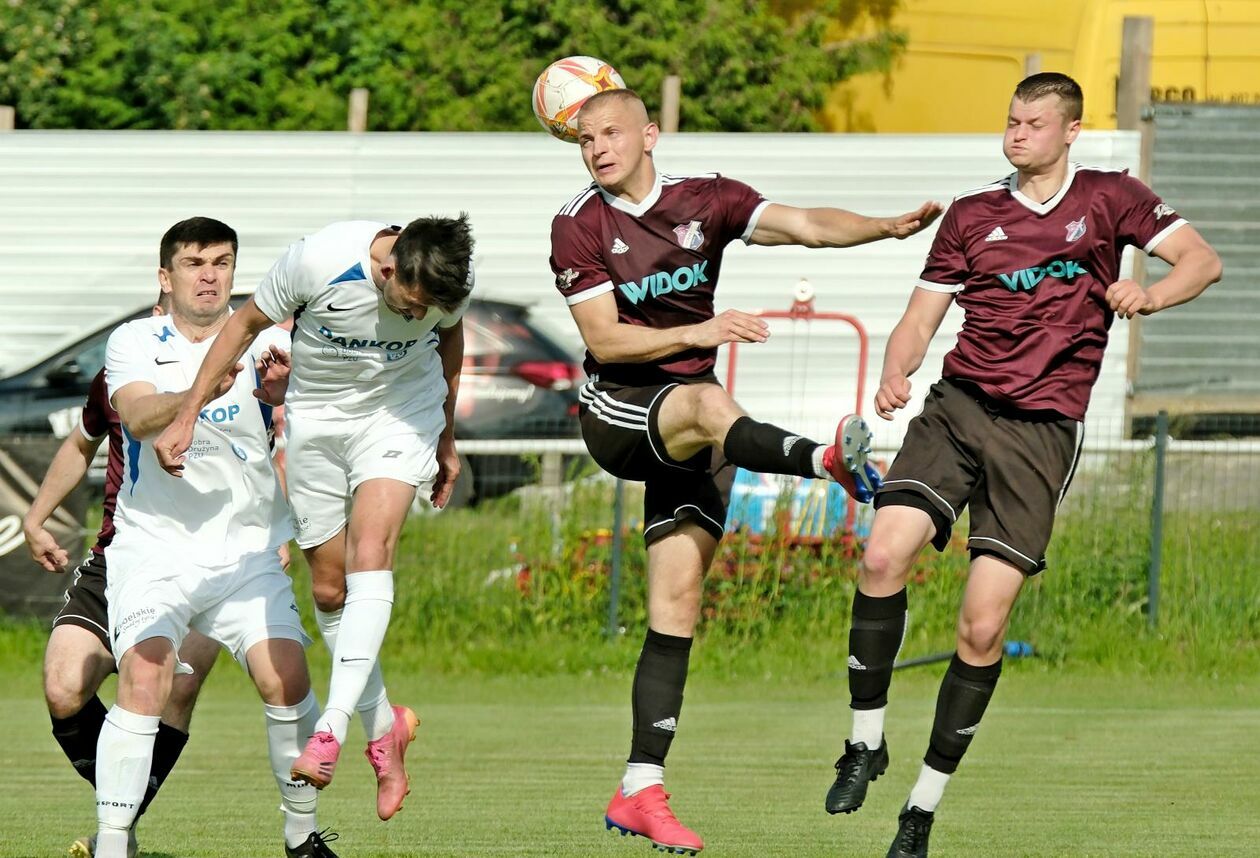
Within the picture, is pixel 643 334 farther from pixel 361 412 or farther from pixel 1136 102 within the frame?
pixel 1136 102

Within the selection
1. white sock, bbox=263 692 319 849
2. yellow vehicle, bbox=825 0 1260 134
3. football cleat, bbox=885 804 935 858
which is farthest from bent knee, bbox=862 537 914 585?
yellow vehicle, bbox=825 0 1260 134

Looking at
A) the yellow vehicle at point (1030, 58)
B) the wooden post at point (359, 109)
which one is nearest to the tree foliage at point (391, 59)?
the yellow vehicle at point (1030, 58)

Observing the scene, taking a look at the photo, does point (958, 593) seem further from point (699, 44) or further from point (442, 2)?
point (442, 2)

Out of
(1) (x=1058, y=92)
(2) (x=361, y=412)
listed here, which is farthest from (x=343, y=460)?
(1) (x=1058, y=92)

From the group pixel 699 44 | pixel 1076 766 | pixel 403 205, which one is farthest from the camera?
pixel 699 44

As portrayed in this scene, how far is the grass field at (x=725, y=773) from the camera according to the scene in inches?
339

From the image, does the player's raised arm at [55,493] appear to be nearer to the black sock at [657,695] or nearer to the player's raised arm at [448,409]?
the player's raised arm at [448,409]

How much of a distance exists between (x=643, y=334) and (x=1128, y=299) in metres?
1.78

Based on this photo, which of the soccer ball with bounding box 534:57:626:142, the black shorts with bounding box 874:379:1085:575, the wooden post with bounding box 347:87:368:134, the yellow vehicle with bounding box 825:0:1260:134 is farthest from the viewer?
the yellow vehicle with bounding box 825:0:1260:134

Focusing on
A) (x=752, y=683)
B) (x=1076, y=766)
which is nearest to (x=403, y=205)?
(x=752, y=683)

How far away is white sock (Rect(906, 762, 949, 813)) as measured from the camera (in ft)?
24.3

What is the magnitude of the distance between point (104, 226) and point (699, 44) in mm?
7172

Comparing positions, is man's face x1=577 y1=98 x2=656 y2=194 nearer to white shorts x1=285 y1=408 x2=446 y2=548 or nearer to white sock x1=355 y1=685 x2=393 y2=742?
white shorts x1=285 y1=408 x2=446 y2=548

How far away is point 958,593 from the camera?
14.4 meters
